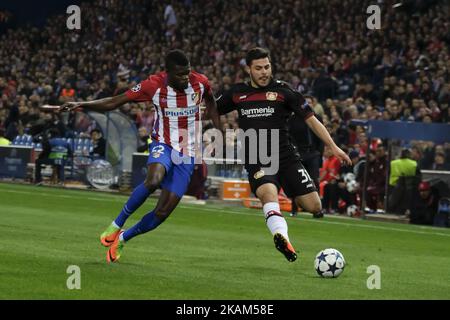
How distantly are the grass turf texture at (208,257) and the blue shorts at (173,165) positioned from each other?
2.90 ft

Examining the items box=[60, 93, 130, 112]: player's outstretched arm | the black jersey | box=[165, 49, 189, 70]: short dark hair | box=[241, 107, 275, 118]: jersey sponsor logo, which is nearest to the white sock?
the black jersey

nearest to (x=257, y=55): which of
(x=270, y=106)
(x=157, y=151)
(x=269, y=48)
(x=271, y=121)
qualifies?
(x=270, y=106)

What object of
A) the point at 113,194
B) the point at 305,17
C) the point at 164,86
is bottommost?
the point at 113,194

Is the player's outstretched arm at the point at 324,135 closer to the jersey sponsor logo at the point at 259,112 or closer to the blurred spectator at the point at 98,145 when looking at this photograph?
the jersey sponsor logo at the point at 259,112

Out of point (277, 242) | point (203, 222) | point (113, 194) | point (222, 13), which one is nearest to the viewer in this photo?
point (277, 242)

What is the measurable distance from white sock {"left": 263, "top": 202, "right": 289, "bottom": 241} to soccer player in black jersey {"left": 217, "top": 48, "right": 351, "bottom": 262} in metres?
0.01

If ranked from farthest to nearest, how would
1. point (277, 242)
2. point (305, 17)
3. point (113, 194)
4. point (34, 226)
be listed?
point (305, 17) → point (113, 194) → point (34, 226) → point (277, 242)

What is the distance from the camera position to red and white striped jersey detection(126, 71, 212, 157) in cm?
1227

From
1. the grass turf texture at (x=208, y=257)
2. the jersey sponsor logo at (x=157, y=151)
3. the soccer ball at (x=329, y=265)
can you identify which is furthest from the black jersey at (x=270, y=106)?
the grass turf texture at (x=208, y=257)

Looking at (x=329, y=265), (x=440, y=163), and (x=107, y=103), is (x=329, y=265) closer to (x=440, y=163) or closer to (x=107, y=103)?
(x=107, y=103)

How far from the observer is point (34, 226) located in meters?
16.5
